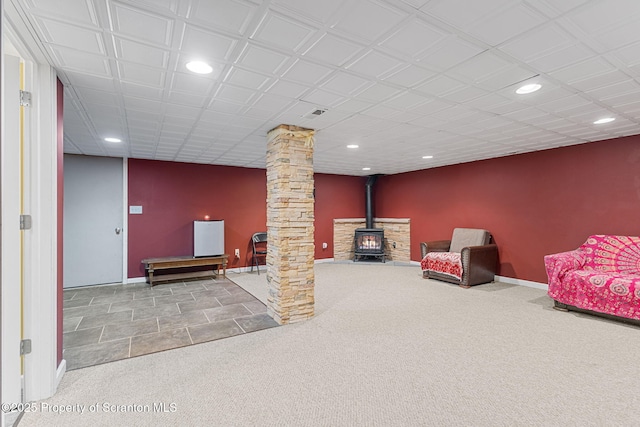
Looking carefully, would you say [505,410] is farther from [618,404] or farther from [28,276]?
[28,276]

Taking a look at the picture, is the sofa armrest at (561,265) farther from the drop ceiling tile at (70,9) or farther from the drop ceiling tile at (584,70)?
the drop ceiling tile at (70,9)

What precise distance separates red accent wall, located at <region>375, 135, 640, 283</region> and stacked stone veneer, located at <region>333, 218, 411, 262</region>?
704mm

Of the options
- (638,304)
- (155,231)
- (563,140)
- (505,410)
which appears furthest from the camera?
(155,231)

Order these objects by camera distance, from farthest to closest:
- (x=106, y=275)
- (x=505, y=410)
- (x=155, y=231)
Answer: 1. (x=155, y=231)
2. (x=106, y=275)
3. (x=505, y=410)

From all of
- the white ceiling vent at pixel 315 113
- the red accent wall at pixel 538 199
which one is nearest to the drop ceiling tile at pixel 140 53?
the white ceiling vent at pixel 315 113

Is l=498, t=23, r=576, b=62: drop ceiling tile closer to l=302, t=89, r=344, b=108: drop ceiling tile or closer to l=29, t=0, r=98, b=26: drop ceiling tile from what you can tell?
l=302, t=89, r=344, b=108: drop ceiling tile

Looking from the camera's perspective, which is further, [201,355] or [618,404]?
[201,355]

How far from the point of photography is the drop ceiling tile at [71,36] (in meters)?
1.73

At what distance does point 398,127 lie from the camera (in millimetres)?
3654

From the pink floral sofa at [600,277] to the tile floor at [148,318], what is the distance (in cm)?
365

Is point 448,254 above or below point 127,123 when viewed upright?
below

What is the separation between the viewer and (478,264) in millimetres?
5176

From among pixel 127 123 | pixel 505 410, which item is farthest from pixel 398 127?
pixel 127 123

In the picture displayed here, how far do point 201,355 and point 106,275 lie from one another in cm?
379
